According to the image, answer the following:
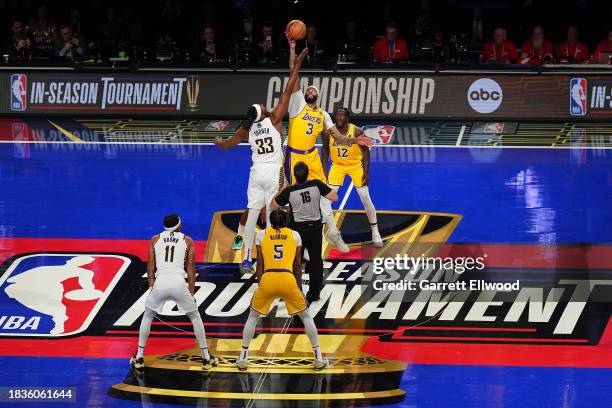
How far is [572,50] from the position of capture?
25484 mm

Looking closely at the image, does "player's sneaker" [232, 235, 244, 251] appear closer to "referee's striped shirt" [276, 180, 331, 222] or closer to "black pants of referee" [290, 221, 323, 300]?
"black pants of referee" [290, 221, 323, 300]

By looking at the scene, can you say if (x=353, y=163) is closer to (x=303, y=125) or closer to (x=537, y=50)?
(x=303, y=125)

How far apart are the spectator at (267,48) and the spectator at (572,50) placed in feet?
23.3

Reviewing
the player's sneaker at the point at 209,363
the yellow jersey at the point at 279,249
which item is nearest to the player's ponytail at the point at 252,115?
the yellow jersey at the point at 279,249

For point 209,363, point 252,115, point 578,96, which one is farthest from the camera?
point 578,96

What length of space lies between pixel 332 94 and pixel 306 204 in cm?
1207

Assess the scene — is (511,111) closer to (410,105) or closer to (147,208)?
(410,105)

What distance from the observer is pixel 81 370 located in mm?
11648

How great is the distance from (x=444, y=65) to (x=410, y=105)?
1.24 m

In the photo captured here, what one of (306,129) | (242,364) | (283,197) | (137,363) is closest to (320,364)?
(242,364)

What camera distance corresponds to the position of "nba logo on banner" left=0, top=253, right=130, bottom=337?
43.0 feet

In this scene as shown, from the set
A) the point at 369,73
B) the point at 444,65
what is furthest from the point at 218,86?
the point at 444,65

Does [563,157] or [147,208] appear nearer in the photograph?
[147,208]

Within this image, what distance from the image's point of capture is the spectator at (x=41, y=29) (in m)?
27.0
